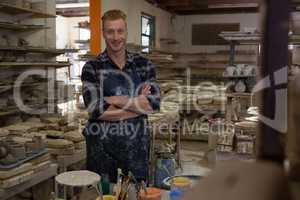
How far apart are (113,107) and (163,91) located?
4.64m

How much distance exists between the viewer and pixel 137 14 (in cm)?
775

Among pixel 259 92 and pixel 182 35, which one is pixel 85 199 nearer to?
pixel 259 92

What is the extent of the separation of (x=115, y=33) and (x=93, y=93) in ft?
1.29

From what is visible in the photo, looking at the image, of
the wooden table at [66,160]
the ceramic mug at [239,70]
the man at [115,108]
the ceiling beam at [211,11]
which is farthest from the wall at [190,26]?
the man at [115,108]

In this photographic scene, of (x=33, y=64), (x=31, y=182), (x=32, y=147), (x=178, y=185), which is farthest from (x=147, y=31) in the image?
(x=178, y=185)

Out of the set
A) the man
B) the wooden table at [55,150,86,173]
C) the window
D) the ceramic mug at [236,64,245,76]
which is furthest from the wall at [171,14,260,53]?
the man

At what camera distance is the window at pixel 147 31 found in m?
8.31

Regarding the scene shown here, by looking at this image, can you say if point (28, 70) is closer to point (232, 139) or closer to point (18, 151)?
point (18, 151)

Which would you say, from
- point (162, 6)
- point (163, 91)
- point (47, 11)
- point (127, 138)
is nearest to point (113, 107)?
point (127, 138)

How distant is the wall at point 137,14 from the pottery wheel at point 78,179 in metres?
4.43

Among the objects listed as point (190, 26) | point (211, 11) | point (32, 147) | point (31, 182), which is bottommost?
point (31, 182)

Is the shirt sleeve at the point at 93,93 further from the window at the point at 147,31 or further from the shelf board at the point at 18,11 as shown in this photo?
the window at the point at 147,31

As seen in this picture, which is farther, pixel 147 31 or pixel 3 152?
pixel 147 31

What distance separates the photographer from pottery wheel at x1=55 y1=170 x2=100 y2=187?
163 centimetres
